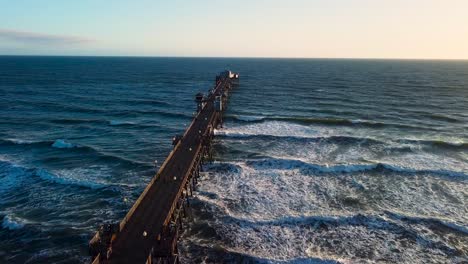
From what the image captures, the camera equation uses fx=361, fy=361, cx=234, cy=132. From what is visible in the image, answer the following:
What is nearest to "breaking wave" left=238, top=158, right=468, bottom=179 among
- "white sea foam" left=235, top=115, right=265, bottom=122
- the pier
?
the pier

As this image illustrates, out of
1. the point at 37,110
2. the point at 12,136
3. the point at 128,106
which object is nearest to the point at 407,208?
the point at 12,136

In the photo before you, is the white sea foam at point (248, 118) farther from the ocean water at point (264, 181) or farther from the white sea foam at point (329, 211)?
the white sea foam at point (329, 211)

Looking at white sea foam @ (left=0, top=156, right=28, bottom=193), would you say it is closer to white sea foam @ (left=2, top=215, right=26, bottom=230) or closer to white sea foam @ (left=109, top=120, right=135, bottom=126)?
white sea foam @ (left=2, top=215, right=26, bottom=230)

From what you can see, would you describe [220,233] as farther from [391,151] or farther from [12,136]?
[12,136]

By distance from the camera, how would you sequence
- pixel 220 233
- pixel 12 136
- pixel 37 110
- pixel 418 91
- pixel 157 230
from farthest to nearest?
pixel 418 91 < pixel 37 110 < pixel 12 136 < pixel 220 233 < pixel 157 230

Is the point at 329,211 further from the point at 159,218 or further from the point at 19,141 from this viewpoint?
the point at 19,141

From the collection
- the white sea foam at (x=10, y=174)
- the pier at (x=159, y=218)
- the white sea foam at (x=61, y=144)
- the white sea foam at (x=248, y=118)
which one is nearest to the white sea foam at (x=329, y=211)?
the pier at (x=159, y=218)
